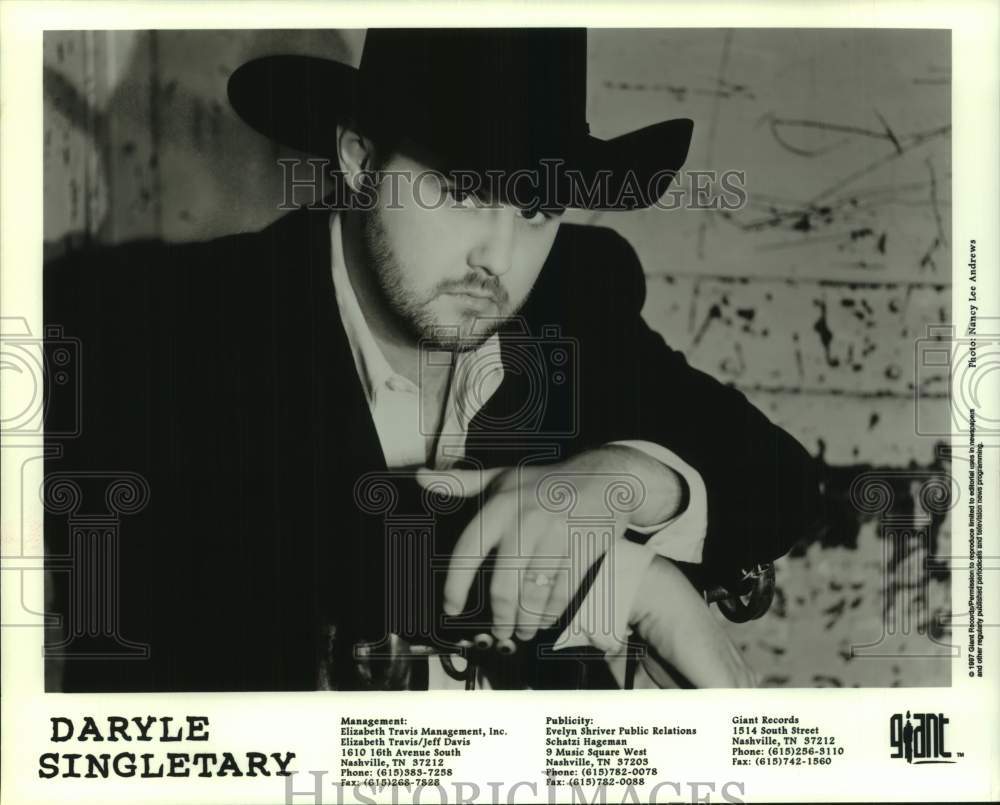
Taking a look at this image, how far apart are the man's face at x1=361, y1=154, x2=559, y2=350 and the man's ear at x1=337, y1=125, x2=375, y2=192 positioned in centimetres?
7

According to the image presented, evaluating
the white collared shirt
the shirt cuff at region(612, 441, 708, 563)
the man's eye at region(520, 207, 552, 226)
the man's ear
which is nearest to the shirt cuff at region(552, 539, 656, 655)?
the white collared shirt

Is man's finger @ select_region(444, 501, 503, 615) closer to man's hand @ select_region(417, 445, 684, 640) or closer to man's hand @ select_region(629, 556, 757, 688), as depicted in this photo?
man's hand @ select_region(417, 445, 684, 640)

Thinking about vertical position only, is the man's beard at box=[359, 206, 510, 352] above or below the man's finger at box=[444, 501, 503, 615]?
above

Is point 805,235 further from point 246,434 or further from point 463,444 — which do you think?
point 246,434

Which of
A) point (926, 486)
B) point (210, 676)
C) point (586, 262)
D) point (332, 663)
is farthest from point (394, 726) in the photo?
point (926, 486)

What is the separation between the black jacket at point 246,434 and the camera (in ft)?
11.5

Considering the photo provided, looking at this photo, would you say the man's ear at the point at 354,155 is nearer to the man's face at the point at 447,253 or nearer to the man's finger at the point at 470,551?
the man's face at the point at 447,253

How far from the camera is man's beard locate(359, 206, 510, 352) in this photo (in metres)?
3.59

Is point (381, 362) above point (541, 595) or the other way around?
above

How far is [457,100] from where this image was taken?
11.7 feet

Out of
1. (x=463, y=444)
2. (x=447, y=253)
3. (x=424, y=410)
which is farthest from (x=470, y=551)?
(x=447, y=253)

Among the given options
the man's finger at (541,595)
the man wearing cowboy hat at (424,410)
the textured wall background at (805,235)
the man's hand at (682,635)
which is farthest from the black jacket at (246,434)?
the man's finger at (541,595)

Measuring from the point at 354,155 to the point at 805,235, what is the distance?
1693mm

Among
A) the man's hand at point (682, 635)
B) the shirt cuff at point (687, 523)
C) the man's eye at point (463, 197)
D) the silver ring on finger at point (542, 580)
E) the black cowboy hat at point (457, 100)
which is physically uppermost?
the black cowboy hat at point (457, 100)
